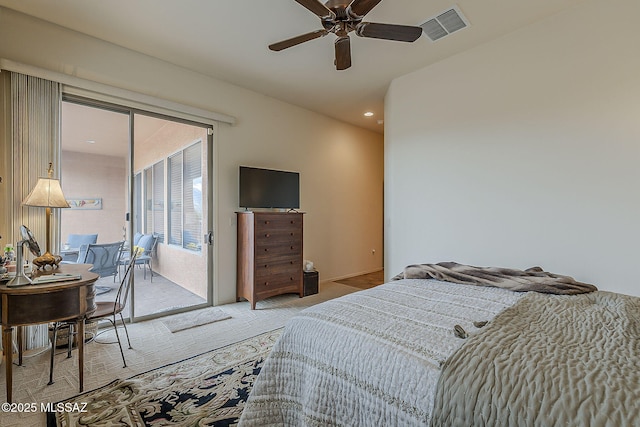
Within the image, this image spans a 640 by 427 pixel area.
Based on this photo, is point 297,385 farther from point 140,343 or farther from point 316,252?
point 316,252

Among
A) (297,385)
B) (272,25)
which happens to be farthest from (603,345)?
(272,25)

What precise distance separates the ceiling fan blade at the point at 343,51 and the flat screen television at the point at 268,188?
6.61 feet

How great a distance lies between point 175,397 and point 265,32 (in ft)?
10.5

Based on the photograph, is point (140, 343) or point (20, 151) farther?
point (140, 343)

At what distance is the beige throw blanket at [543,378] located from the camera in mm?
759

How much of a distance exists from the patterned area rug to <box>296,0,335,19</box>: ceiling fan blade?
2.63m

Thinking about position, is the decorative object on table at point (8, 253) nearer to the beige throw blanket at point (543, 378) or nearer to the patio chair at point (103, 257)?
the patio chair at point (103, 257)

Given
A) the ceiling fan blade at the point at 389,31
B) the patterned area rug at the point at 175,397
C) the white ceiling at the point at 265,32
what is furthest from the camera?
the white ceiling at the point at 265,32

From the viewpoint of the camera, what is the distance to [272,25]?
279 cm

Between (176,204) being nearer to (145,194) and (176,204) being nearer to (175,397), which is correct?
(145,194)

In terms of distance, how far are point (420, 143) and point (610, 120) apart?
1725 millimetres

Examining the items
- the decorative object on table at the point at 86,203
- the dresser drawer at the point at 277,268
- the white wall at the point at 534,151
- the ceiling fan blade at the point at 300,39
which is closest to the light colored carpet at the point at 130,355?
the dresser drawer at the point at 277,268

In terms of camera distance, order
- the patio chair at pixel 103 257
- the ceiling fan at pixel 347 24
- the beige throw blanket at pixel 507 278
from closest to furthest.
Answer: the beige throw blanket at pixel 507 278 < the ceiling fan at pixel 347 24 < the patio chair at pixel 103 257

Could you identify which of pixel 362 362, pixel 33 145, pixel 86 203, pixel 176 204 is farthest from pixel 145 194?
pixel 362 362
